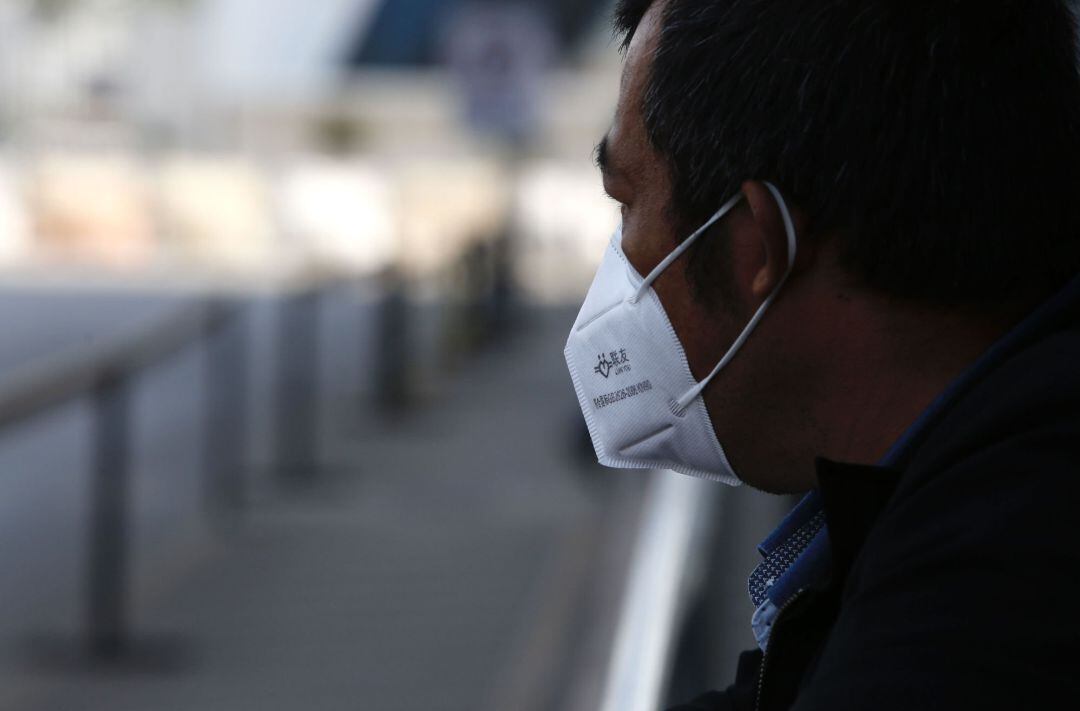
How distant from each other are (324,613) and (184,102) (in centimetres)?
3987

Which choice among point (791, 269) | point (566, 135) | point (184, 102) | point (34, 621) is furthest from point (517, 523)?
point (184, 102)

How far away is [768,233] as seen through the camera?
150cm

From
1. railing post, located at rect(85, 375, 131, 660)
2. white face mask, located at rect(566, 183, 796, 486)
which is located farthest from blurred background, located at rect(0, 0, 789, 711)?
white face mask, located at rect(566, 183, 796, 486)

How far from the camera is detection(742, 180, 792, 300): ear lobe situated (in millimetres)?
1496

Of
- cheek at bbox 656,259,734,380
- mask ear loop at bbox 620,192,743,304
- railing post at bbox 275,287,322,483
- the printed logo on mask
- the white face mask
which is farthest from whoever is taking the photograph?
railing post at bbox 275,287,322,483

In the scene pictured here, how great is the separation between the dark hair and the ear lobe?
18 millimetres

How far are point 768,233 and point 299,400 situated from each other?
10283 millimetres

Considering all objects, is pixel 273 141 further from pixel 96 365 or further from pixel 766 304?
pixel 766 304

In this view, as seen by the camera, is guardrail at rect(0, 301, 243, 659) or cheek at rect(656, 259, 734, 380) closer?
cheek at rect(656, 259, 734, 380)

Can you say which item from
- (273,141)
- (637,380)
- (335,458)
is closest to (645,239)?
(637,380)

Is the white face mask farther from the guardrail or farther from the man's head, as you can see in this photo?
the guardrail

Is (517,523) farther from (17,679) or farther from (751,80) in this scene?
(751,80)

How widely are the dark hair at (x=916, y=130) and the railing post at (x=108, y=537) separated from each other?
5.22m

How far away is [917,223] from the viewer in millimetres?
1434
